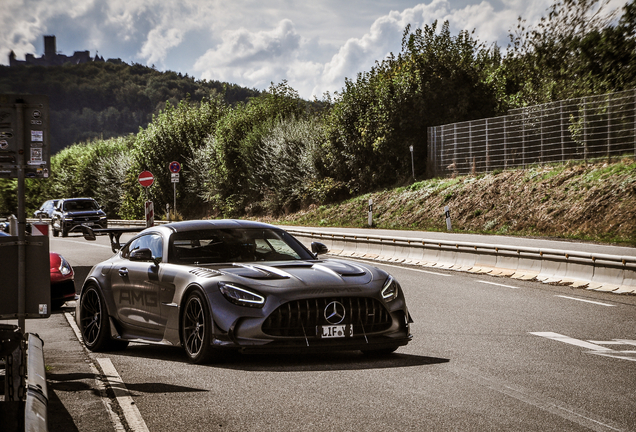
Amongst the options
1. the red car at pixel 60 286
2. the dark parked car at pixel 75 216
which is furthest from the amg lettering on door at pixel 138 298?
the dark parked car at pixel 75 216

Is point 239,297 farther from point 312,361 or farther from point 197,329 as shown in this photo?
point 312,361

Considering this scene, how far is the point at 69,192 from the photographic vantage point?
269 ft

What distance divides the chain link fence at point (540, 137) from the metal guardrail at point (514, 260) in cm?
1057

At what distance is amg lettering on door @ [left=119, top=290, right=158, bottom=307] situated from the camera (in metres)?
7.63

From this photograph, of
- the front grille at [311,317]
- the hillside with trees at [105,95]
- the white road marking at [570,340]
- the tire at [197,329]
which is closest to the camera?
the front grille at [311,317]

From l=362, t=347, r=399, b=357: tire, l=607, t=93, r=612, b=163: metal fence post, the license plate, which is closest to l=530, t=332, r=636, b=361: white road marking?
l=362, t=347, r=399, b=357: tire

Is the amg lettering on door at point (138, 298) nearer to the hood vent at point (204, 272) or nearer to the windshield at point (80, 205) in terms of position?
the hood vent at point (204, 272)

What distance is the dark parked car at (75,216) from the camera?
3778 centimetres

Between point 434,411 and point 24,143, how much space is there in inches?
173

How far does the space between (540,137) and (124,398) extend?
93.3ft

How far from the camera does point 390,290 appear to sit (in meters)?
7.19

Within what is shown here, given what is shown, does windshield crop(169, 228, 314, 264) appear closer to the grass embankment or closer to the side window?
the side window

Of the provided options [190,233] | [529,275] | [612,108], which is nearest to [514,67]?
[612,108]

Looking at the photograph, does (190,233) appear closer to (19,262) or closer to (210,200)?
(19,262)
